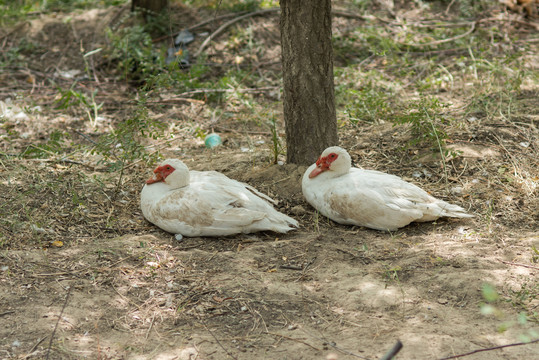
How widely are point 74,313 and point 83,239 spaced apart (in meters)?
→ 1.14

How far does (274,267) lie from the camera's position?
420cm

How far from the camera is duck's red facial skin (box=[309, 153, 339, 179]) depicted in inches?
193

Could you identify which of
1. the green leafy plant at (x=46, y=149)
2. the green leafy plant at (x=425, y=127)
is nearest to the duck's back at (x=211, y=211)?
the green leafy plant at (x=46, y=149)

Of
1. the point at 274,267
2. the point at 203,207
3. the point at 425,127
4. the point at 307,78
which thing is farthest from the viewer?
the point at 425,127

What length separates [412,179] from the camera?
18.1 feet

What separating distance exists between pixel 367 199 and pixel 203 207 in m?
1.32

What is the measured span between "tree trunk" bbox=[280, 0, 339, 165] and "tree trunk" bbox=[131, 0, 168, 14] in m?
4.46

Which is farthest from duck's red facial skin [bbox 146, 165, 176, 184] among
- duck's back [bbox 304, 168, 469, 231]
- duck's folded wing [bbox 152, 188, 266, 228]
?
duck's back [bbox 304, 168, 469, 231]

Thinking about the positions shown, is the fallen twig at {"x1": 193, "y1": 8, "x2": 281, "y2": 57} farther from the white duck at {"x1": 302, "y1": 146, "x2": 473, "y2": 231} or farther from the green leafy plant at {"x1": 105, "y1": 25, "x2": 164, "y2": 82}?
the white duck at {"x1": 302, "y1": 146, "x2": 473, "y2": 231}

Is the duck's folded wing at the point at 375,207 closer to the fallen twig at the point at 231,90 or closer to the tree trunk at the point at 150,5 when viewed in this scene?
the fallen twig at the point at 231,90

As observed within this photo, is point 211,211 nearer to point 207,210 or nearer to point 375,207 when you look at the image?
point 207,210

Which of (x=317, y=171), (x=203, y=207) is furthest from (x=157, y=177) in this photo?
(x=317, y=171)

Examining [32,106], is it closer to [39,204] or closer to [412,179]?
[39,204]

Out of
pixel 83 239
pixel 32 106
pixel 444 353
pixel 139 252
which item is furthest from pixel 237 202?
pixel 32 106
